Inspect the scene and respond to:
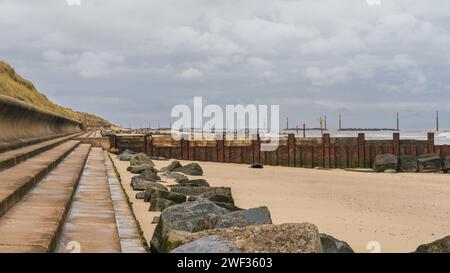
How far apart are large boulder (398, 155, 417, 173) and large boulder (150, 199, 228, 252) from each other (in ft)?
71.8

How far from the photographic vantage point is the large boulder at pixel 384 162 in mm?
26953

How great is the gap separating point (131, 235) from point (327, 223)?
4956mm

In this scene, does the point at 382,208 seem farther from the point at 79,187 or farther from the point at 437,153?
the point at 437,153

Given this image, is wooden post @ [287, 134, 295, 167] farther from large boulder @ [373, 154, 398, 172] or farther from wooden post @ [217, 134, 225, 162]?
large boulder @ [373, 154, 398, 172]

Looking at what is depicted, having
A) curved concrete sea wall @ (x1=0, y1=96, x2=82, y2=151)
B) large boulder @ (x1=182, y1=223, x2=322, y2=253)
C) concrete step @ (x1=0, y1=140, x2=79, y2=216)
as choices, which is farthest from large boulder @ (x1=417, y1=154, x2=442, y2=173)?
large boulder @ (x1=182, y1=223, x2=322, y2=253)

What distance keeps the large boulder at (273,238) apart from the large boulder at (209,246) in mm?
81

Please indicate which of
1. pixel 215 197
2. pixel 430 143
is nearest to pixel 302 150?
pixel 430 143

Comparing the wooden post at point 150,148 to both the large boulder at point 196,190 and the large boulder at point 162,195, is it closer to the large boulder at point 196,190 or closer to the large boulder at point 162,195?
the large boulder at point 196,190

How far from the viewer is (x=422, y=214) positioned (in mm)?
11742

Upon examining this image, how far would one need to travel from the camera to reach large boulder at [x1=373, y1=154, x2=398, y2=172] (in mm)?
26953

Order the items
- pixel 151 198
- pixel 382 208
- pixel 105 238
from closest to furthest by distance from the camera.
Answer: pixel 105 238, pixel 151 198, pixel 382 208

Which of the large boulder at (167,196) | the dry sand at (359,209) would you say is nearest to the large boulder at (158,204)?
the dry sand at (359,209)

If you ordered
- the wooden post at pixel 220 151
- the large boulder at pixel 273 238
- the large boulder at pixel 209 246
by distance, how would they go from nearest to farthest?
1. the large boulder at pixel 209 246
2. the large boulder at pixel 273 238
3. the wooden post at pixel 220 151
